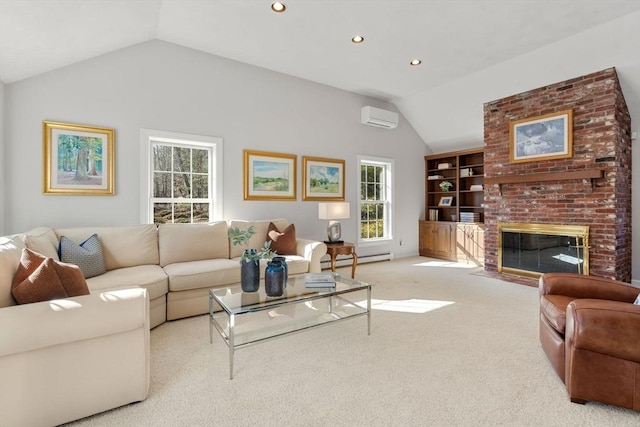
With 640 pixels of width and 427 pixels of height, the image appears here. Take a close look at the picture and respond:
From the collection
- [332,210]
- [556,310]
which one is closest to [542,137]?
[332,210]

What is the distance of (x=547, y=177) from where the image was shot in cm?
427

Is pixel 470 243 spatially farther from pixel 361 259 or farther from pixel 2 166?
pixel 2 166

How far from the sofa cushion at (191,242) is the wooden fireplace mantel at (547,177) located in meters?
4.09

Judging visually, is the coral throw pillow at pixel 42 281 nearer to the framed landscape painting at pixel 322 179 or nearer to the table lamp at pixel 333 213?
the table lamp at pixel 333 213

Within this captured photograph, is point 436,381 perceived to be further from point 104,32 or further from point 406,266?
point 104,32

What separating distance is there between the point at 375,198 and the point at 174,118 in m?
3.73

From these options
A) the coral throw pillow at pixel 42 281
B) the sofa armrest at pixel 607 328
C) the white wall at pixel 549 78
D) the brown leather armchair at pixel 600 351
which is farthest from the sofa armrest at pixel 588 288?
the coral throw pillow at pixel 42 281

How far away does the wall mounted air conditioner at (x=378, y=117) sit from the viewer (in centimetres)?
555

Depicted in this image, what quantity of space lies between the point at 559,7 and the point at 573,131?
5.53ft

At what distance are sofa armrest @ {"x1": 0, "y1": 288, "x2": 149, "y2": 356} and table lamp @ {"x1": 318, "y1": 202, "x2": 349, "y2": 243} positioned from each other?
10.1 feet

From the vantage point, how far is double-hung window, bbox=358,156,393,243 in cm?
587

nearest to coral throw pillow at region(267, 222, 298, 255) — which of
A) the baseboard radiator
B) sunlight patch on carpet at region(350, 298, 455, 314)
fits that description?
sunlight patch on carpet at region(350, 298, 455, 314)

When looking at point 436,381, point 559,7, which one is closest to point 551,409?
point 436,381

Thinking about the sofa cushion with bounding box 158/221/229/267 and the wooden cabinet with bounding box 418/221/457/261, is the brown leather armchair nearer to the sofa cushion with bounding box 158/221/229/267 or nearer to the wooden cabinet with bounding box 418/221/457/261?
the sofa cushion with bounding box 158/221/229/267
